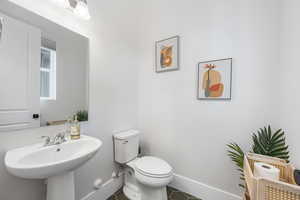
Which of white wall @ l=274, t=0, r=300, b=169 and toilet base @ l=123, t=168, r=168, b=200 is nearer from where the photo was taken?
white wall @ l=274, t=0, r=300, b=169

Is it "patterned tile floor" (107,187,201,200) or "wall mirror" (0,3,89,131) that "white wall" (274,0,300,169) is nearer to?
"patterned tile floor" (107,187,201,200)

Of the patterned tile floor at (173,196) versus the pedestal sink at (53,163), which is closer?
the pedestal sink at (53,163)

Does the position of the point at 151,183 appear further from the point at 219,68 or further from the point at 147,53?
the point at 147,53

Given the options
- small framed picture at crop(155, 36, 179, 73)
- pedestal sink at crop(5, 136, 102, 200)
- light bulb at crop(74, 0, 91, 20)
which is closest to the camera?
pedestal sink at crop(5, 136, 102, 200)

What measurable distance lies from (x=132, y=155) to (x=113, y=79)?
991mm

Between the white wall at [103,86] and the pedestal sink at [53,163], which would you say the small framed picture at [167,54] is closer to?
the white wall at [103,86]

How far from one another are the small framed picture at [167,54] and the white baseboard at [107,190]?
155 centimetres

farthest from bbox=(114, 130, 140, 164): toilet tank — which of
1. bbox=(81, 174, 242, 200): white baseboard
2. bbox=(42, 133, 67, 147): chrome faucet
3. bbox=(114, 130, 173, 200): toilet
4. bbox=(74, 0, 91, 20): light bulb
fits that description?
bbox=(74, 0, 91, 20): light bulb

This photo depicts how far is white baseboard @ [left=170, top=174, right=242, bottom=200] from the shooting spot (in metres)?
1.33

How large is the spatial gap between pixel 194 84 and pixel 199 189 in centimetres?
126

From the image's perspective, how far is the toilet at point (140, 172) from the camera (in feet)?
3.93

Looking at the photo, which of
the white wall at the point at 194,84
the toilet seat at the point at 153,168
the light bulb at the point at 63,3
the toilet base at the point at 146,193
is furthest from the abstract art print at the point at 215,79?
the light bulb at the point at 63,3

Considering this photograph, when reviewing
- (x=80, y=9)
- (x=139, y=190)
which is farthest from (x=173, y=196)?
(x=80, y=9)

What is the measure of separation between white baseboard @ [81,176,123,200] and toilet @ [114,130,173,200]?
90 millimetres
